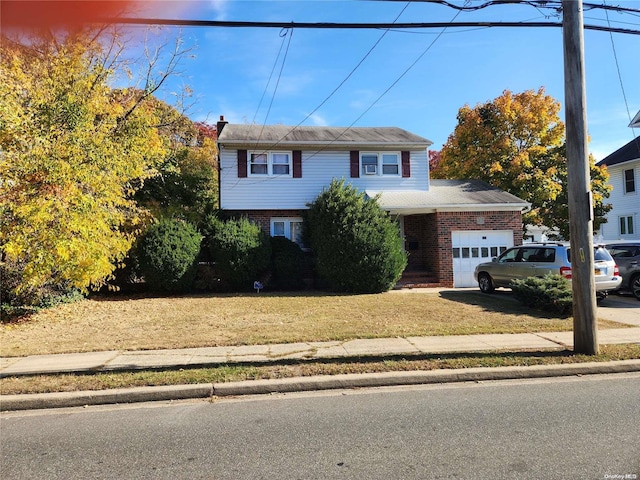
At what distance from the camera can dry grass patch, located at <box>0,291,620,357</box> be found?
812 centimetres

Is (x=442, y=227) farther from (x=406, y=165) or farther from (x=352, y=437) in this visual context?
(x=352, y=437)

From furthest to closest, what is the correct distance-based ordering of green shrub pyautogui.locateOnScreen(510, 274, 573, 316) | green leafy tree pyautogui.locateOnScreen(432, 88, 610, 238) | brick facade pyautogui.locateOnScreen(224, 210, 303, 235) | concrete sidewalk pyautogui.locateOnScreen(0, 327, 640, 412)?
green leafy tree pyautogui.locateOnScreen(432, 88, 610, 238) < brick facade pyautogui.locateOnScreen(224, 210, 303, 235) < green shrub pyautogui.locateOnScreen(510, 274, 573, 316) < concrete sidewalk pyautogui.locateOnScreen(0, 327, 640, 412)

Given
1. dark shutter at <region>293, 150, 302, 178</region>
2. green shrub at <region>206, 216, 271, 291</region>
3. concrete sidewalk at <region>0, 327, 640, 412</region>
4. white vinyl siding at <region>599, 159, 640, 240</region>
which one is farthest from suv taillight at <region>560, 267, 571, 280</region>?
white vinyl siding at <region>599, 159, 640, 240</region>

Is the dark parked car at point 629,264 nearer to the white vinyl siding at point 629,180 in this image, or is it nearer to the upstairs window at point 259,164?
the upstairs window at point 259,164

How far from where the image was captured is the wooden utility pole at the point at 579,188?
21.9 ft

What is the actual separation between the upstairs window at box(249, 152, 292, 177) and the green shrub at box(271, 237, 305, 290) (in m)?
3.19

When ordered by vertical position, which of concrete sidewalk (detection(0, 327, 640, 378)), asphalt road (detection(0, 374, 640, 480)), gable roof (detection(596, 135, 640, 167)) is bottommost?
asphalt road (detection(0, 374, 640, 480))

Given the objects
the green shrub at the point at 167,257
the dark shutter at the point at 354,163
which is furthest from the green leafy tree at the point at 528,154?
the green shrub at the point at 167,257

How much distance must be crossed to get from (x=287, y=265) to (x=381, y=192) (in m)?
5.08

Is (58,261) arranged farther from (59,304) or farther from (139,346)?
(59,304)

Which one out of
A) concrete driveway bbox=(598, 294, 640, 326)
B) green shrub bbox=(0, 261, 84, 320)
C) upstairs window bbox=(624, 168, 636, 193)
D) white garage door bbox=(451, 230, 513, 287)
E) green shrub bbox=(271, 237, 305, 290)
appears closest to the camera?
concrete driveway bbox=(598, 294, 640, 326)

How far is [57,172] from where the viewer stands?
776 centimetres

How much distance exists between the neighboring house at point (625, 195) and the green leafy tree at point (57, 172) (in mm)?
27736

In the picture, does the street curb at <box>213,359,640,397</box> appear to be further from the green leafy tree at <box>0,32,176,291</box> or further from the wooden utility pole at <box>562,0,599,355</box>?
the green leafy tree at <box>0,32,176,291</box>
